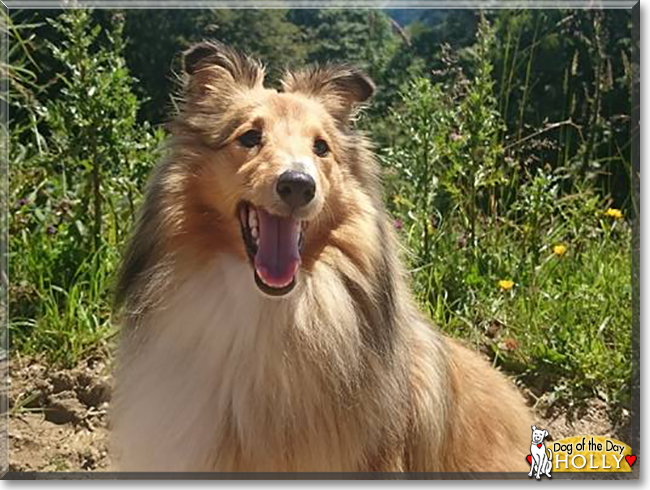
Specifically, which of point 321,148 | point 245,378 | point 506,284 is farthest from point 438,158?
point 245,378

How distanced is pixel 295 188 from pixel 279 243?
0.80ft

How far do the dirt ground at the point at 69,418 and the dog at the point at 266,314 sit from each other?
95cm

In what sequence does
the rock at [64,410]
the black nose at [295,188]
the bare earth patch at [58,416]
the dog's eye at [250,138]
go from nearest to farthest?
the black nose at [295,188] < the dog's eye at [250,138] < the bare earth patch at [58,416] < the rock at [64,410]

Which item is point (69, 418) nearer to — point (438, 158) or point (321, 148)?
point (321, 148)

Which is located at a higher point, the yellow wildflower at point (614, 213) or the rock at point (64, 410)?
the yellow wildflower at point (614, 213)

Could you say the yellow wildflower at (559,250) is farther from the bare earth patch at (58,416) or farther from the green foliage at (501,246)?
the bare earth patch at (58,416)

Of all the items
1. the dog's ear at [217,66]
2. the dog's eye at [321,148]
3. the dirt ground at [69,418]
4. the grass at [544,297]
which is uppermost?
the dog's ear at [217,66]

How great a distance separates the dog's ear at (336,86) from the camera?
10.9 feet

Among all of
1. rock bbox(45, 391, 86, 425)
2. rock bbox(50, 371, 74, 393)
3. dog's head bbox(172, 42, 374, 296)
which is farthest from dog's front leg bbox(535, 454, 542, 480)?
rock bbox(50, 371, 74, 393)

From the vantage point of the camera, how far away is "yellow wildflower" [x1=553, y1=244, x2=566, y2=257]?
16.5 feet

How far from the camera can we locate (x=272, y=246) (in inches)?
113

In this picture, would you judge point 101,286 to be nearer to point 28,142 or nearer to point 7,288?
point 7,288

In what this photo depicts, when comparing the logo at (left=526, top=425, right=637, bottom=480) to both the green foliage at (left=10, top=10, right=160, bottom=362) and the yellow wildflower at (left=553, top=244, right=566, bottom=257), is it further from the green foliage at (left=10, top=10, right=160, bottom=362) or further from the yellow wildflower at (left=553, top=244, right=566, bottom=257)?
the green foliage at (left=10, top=10, right=160, bottom=362)

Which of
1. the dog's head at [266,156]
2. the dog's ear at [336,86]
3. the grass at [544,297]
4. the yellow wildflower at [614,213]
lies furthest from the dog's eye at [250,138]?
the yellow wildflower at [614,213]
